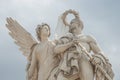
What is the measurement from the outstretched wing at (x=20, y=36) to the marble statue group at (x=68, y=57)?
3.18ft

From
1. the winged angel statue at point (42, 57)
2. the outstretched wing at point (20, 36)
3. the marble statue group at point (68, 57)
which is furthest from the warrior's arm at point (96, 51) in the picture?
the outstretched wing at point (20, 36)

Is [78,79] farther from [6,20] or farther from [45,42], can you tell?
Result: [6,20]

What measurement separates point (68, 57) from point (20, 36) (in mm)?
2689

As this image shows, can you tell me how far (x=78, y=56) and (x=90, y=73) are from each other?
531mm

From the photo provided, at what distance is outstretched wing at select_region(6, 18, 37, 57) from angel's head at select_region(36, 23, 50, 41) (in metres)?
1.24

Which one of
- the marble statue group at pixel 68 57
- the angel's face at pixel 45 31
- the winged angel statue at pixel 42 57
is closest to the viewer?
the marble statue group at pixel 68 57

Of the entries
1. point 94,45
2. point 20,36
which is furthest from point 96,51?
point 20,36

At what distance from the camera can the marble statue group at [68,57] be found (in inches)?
542

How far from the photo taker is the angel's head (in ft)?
47.3

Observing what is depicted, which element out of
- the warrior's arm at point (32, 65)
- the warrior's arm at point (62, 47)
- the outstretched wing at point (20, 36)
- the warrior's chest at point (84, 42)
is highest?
the outstretched wing at point (20, 36)

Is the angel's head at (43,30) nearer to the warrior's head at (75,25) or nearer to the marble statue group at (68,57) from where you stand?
the marble statue group at (68,57)

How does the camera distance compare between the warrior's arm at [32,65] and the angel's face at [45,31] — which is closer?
the warrior's arm at [32,65]

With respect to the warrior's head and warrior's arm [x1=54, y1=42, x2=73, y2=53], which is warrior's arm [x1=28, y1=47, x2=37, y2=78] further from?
the warrior's head

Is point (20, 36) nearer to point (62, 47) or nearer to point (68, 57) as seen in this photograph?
point (62, 47)
